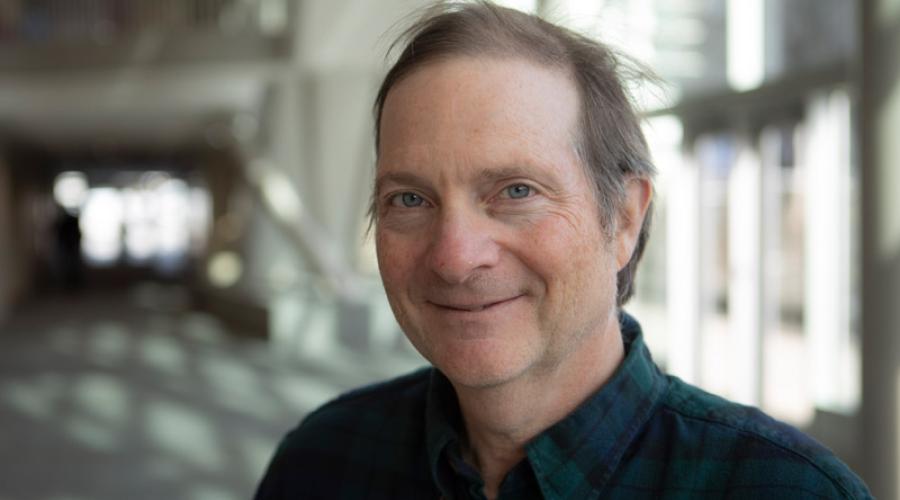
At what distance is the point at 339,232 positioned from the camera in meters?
13.0

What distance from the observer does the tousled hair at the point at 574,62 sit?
113 cm

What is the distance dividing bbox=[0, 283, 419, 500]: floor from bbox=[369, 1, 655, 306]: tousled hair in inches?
185

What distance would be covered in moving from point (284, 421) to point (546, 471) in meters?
6.48

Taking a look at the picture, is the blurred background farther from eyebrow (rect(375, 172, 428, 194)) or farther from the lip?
the lip

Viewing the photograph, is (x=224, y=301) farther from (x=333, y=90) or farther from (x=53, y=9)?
(x=53, y=9)

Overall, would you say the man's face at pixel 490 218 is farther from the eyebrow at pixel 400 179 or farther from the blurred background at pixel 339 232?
the blurred background at pixel 339 232

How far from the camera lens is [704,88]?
7.16 m

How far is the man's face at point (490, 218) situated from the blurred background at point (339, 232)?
278 millimetres

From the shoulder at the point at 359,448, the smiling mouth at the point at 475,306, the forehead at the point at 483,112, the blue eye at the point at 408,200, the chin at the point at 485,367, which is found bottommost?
the shoulder at the point at 359,448

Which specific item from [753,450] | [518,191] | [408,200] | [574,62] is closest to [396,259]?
[408,200]

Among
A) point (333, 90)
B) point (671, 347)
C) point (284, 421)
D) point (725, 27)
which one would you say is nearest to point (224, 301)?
point (333, 90)

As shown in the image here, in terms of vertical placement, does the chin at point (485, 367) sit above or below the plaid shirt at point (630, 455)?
above

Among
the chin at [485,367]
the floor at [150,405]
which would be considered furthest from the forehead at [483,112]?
the floor at [150,405]

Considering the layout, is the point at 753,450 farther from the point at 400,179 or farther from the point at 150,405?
the point at 150,405
